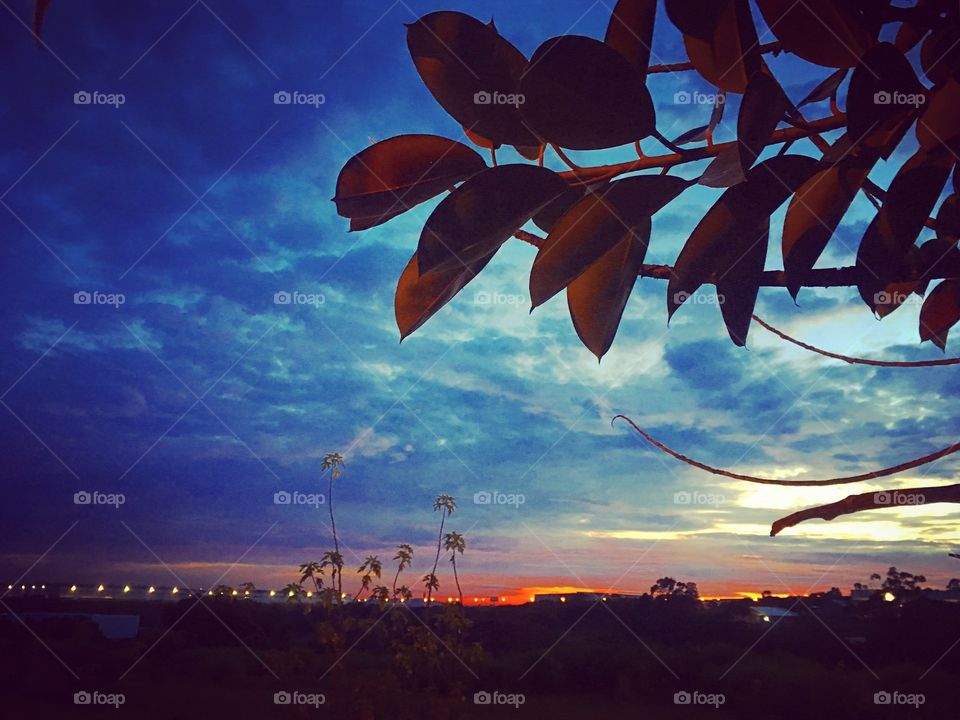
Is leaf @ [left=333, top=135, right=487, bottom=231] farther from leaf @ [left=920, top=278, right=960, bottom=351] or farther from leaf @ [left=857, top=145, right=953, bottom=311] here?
Answer: leaf @ [left=920, top=278, right=960, bottom=351]

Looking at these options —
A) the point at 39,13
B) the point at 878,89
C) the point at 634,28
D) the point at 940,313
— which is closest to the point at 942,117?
the point at 878,89

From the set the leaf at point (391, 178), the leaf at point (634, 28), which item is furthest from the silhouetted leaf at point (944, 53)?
the leaf at point (391, 178)

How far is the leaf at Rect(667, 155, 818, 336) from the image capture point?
0.35 meters

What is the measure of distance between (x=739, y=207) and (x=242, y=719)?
5.57 meters

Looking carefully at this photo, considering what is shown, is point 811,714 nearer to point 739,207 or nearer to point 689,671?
point 689,671

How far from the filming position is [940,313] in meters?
0.55

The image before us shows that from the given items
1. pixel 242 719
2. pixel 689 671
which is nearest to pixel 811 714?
pixel 689 671

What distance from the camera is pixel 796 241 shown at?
0.37m

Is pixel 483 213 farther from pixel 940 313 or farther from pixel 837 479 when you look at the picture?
pixel 940 313

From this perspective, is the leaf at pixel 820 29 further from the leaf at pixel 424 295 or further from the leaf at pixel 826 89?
the leaf at pixel 424 295

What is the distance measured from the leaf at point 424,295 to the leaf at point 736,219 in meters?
0.11

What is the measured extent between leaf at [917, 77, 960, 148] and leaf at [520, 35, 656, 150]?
15cm

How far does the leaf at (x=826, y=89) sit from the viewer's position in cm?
48

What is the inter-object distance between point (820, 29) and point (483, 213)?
0.76 feet
